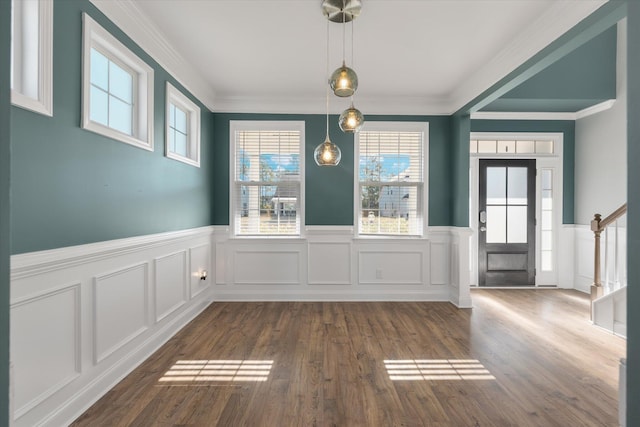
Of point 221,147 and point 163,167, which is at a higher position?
point 221,147

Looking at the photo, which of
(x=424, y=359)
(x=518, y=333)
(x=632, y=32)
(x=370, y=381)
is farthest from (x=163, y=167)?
(x=518, y=333)

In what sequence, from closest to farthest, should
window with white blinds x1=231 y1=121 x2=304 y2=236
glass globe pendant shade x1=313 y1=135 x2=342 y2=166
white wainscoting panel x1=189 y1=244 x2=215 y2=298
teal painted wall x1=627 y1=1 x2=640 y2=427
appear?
teal painted wall x1=627 y1=1 x2=640 y2=427 < glass globe pendant shade x1=313 y1=135 x2=342 y2=166 < white wainscoting panel x1=189 y1=244 x2=215 y2=298 < window with white blinds x1=231 y1=121 x2=304 y2=236

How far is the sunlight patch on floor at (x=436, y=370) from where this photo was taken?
2.61 m

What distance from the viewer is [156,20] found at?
2857 millimetres

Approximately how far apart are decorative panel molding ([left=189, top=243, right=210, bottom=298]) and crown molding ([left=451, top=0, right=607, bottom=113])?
3.93 meters

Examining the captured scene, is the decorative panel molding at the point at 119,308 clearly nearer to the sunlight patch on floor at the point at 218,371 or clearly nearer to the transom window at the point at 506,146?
the sunlight patch on floor at the point at 218,371

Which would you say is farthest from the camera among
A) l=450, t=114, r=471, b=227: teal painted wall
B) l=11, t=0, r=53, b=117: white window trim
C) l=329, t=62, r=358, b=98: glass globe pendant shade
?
l=450, t=114, r=471, b=227: teal painted wall

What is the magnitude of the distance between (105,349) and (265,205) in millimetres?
2803

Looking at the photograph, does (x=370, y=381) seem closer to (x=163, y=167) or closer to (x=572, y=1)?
(x=163, y=167)

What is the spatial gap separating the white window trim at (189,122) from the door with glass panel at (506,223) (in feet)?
14.5

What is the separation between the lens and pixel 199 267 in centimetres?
426

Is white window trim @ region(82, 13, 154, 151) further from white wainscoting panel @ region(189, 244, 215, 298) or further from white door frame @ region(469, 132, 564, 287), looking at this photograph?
white door frame @ region(469, 132, 564, 287)

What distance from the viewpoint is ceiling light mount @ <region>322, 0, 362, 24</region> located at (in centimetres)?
244

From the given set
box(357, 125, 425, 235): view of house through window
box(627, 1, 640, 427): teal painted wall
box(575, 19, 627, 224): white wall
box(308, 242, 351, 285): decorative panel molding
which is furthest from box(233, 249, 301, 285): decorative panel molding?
box(575, 19, 627, 224): white wall
